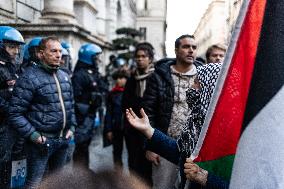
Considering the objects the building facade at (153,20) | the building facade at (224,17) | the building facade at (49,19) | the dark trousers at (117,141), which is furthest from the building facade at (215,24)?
the building facade at (153,20)

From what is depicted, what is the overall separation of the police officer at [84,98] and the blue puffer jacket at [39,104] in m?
1.36

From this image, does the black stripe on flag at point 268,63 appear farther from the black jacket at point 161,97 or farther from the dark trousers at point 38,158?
the dark trousers at point 38,158

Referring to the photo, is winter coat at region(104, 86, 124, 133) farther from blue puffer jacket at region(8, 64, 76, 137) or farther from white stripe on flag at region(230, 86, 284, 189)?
white stripe on flag at region(230, 86, 284, 189)

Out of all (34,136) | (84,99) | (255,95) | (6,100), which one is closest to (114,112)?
(84,99)

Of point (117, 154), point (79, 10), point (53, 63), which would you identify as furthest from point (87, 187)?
point (79, 10)

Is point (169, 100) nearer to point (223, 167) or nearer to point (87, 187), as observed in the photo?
point (223, 167)

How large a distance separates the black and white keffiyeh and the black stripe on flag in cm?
66

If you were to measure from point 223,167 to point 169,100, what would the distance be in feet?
6.67

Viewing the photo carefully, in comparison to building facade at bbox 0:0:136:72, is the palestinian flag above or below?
below

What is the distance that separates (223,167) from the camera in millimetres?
1754

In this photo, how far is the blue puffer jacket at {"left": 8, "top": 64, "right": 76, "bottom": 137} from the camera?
3.74 m

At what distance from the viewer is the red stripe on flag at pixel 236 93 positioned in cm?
153

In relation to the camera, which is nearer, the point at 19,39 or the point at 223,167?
the point at 223,167

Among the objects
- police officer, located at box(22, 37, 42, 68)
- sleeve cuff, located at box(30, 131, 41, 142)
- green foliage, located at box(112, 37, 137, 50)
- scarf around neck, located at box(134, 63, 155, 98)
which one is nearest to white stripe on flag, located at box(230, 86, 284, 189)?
sleeve cuff, located at box(30, 131, 41, 142)
